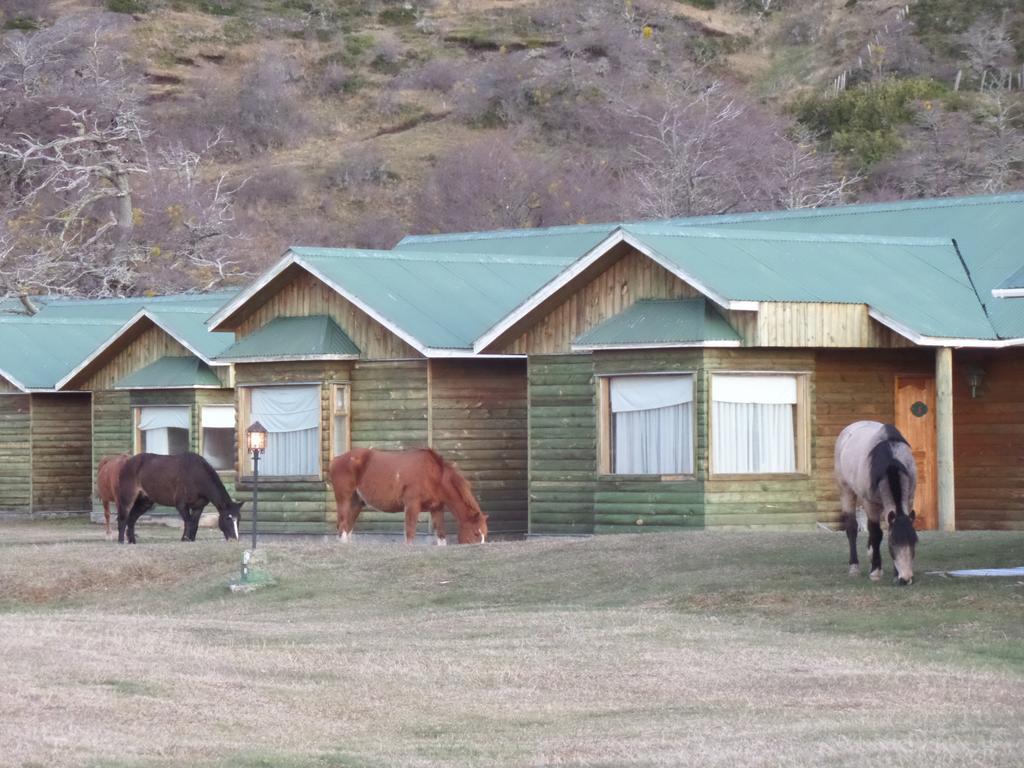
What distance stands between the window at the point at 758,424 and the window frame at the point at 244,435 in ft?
22.3

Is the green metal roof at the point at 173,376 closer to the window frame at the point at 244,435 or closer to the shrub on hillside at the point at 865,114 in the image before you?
the window frame at the point at 244,435

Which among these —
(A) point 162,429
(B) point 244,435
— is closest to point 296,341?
(B) point 244,435

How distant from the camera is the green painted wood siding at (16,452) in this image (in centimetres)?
4225

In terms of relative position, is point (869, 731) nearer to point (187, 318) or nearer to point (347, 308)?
point (347, 308)

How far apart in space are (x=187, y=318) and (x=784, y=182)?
32.3 m

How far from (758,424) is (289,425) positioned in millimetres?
7900

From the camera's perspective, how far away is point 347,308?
103 ft

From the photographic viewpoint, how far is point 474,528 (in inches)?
1109

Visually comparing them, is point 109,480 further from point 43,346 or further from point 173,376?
point 43,346

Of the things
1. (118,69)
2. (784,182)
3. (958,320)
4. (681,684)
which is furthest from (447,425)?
(118,69)

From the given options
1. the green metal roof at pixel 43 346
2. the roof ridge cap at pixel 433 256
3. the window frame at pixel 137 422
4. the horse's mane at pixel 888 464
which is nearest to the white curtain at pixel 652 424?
the roof ridge cap at pixel 433 256

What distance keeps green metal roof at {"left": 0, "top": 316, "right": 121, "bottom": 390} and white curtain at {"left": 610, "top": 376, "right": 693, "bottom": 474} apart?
16986 mm

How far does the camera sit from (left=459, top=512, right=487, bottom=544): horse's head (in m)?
28.1

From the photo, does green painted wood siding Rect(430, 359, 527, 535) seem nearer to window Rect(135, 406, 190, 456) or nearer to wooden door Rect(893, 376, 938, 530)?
wooden door Rect(893, 376, 938, 530)
